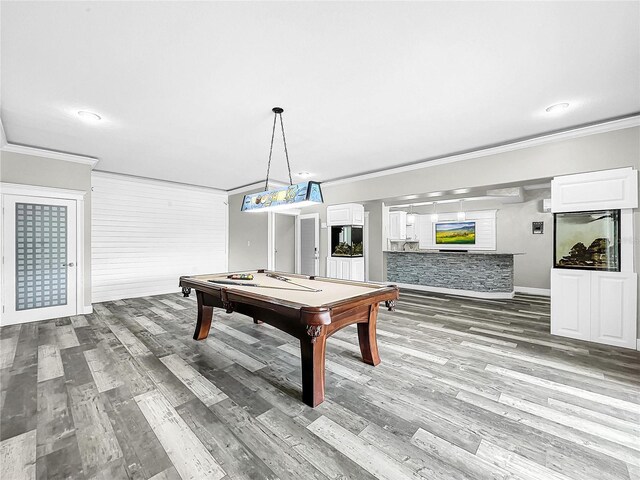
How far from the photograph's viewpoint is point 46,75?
236cm

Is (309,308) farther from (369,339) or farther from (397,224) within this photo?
(397,224)

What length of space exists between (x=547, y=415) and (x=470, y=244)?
260 inches

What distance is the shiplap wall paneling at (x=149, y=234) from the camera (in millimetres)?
5684

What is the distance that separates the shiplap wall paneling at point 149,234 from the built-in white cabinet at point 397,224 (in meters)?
4.69

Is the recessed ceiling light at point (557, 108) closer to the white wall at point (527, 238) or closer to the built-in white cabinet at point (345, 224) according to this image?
the built-in white cabinet at point (345, 224)

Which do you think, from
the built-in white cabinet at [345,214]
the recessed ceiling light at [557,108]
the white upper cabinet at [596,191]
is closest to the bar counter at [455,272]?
the built-in white cabinet at [345,214]

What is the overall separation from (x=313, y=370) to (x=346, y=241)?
4.21 m

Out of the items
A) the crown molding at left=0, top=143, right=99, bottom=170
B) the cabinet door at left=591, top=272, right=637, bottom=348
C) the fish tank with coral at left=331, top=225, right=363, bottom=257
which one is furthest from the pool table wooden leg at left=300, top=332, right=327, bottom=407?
the crown molding at left=0, top=143, right=99, bottom=170

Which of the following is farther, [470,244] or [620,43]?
[470,244]

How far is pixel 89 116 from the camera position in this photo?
313 centimetres

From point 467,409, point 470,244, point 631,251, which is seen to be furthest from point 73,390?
point 470,244

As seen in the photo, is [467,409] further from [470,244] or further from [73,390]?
[470,244]

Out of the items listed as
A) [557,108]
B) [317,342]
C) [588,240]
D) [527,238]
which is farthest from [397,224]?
[317,342]

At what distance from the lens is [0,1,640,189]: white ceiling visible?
1749 mm
